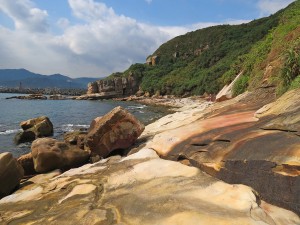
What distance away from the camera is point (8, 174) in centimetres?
1105

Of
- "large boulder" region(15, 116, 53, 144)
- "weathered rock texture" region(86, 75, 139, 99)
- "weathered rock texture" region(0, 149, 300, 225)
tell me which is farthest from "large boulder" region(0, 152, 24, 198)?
"weathered rock texture" region(86, 75, 139, 99)

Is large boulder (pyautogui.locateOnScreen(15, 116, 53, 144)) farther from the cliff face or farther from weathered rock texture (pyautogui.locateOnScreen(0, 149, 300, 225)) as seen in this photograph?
the cliff face

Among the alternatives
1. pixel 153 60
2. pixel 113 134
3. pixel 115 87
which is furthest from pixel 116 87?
pixel 113 134

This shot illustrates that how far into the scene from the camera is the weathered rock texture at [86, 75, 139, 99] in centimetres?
11417

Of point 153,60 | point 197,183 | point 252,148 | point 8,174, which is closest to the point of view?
point 197,183

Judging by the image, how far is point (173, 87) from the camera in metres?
102

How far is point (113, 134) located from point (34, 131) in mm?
18345

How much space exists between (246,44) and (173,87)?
29191mm

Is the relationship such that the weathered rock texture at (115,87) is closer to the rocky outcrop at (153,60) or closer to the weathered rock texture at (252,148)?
the rocky outcrop at (153,60)

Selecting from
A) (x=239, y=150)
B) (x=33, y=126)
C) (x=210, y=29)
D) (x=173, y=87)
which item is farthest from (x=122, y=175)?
(x=210, y=29)

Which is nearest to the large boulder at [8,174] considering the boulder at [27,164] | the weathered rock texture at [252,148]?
the boulder at [27,164]

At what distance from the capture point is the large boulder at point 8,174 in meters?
10.8

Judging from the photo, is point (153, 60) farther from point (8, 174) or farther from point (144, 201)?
point (144, 201)

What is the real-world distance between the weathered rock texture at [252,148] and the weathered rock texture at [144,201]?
0.39 meters
